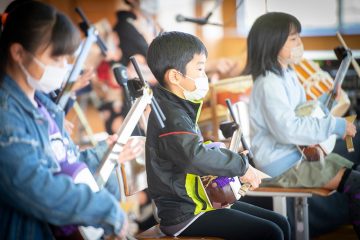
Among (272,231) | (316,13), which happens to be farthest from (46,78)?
(316,13)

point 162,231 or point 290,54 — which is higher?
point 290,54

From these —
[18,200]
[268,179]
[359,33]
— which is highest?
[359,33]

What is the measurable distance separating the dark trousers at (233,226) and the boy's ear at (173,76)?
0.42 m

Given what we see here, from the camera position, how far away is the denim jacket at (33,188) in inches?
52.1

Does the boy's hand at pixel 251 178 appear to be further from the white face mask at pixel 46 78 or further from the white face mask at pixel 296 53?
the white face mask at pixel 46 78

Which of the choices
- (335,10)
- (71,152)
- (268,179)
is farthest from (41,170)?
(335,10)

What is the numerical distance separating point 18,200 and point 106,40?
51.0 inches

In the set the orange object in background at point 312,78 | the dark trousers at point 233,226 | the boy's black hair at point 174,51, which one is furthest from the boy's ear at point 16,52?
the orange object in background at point 312,78

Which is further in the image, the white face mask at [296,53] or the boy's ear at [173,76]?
the white face mask at [296,53]

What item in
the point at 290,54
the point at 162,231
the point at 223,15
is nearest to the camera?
the point at 162,231

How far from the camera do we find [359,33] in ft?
6.68

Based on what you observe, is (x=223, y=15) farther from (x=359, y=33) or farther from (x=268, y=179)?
(x=268, y=179)

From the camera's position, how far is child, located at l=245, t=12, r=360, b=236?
75.5 inches

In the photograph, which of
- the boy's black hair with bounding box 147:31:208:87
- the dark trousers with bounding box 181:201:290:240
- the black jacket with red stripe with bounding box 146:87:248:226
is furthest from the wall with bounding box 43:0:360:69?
the dark trousers with bounding box 181:201:290:240
